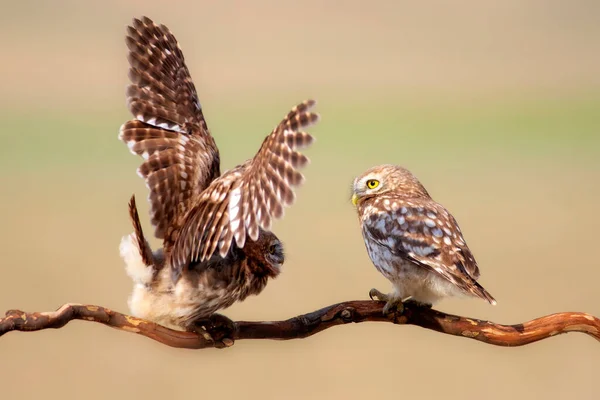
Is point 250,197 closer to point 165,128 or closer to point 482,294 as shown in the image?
point 165,128

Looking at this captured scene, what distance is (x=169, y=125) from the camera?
2928 mm

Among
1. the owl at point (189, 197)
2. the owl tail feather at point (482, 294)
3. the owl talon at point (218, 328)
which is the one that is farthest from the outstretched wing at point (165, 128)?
the owl tail feather at point (482, 294)

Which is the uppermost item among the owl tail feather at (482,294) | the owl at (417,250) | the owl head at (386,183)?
the owl head at (386,183)

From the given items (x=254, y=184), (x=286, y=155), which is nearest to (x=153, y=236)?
(x=254, y=184)

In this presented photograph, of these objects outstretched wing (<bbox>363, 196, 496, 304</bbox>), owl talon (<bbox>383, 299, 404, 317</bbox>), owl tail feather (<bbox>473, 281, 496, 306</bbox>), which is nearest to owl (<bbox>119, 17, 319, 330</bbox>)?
owl talon (<bbox>383, 299, 404, 317</bbox>)

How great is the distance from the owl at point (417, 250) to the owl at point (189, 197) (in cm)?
48

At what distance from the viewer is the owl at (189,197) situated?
7.18 feet

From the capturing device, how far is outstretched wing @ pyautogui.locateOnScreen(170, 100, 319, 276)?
210cm

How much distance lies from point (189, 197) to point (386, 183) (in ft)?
3.00

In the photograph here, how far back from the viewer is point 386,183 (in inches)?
134

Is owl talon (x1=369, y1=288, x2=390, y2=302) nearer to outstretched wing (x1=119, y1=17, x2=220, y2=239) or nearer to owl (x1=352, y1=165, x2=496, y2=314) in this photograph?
owl (x1=352, y1=165, x2=496, y2=314)

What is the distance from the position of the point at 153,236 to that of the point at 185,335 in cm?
39

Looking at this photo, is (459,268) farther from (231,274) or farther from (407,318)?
(231,274)

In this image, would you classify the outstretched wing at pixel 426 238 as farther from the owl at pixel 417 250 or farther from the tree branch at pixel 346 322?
the tree branch at pixel 346 322
